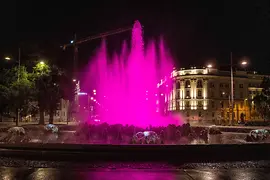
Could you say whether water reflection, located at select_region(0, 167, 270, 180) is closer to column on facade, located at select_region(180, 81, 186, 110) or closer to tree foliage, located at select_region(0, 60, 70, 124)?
tree foliage, located at select_region(0, 60, 70, 124)

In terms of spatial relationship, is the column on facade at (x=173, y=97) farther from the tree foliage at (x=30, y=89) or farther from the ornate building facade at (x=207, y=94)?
the tree foliage at (x=30, y=89)

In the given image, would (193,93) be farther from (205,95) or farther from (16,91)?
(16,91)

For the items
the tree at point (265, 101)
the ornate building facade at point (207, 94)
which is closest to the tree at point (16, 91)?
the tree at point (265, 101)

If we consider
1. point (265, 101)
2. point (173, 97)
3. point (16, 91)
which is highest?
point (173, 97)

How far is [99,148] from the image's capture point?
13172 mm

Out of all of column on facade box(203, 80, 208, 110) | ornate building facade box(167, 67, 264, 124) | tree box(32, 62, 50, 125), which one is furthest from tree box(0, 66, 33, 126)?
column on facade box(203, 80, 208, 110)

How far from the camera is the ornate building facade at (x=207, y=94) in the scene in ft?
413

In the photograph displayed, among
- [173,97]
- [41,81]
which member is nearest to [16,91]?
[41,81]

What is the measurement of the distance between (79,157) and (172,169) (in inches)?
145

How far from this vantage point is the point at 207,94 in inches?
4995

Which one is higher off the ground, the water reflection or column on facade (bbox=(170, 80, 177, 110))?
column on facade (bbox=(170, 80, 177, 110))

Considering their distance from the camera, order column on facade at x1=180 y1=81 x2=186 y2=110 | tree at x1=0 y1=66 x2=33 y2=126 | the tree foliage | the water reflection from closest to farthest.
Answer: the water reflection → tree at x1=0 y1=66 x2=33 y2=126 → the tree foliage → column on facade at x1=180 y1=81 x2=186 y2=110

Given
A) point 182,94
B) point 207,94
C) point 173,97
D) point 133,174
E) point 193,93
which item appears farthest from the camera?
point 173,97

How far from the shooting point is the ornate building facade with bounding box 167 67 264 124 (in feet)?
413
